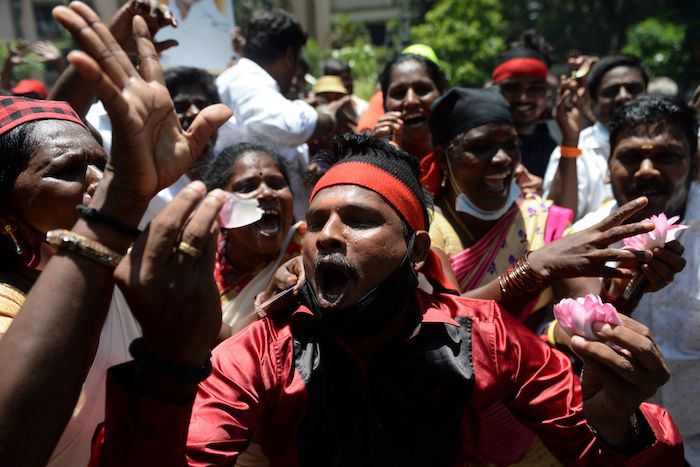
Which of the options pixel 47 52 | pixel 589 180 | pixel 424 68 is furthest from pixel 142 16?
pixel 47 52

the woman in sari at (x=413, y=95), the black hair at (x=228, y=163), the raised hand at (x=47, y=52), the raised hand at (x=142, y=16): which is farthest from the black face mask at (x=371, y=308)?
the raised hand at (x=47, y=52)

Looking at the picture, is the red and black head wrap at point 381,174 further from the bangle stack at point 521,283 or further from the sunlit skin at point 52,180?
the sunlit skin at point 52,180

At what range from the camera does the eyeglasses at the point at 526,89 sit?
4809 mm

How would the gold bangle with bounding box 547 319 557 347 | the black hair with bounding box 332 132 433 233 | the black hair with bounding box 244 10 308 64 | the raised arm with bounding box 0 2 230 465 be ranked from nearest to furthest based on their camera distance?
1. the raised arm with bounding box 0 2 230 465
2. the black hair with bounding box 332 132 433 233
3. the gold bangle with bounding box 547 319 557 347
4. the black hair with bounding box 244 10 308 64

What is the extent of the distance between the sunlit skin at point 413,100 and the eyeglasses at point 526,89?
100 centimetres

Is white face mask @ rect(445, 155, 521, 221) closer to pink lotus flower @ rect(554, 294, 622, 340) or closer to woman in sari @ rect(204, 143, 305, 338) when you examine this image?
woman in sari @ rect(204, 143, 305, 338)

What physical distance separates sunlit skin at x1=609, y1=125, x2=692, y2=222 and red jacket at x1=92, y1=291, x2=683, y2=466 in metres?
1.00

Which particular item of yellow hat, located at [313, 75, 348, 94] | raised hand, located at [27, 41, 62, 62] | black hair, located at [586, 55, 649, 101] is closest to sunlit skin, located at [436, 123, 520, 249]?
black hair, located at [586, 55, 649, 101]

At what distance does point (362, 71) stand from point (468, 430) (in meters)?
12.8

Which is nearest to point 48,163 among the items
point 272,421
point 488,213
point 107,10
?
point 272,421

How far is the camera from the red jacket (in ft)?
6.40

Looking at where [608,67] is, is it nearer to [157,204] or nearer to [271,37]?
[271,37]

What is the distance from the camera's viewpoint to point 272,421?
1.98m

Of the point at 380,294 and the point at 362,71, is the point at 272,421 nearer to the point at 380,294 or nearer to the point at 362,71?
the point at 380,294
